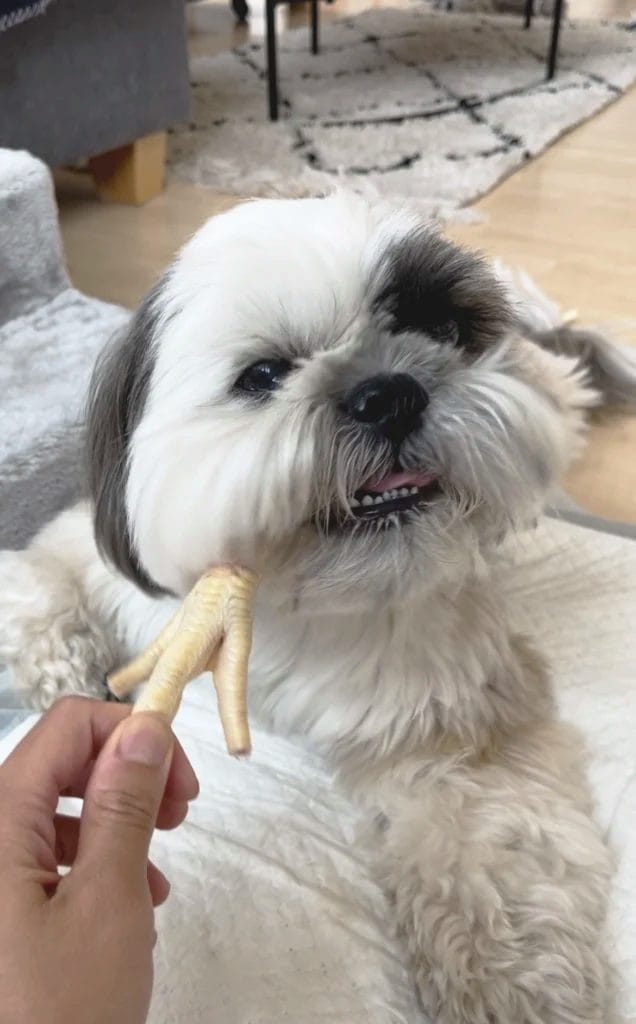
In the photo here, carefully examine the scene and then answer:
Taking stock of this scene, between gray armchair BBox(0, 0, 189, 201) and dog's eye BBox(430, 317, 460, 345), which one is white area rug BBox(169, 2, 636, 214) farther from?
dog's eye BBox(430, 317, 460, 345)

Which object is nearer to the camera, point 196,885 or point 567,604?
point 196,885

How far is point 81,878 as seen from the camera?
0.57m

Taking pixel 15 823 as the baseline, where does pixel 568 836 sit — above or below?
below

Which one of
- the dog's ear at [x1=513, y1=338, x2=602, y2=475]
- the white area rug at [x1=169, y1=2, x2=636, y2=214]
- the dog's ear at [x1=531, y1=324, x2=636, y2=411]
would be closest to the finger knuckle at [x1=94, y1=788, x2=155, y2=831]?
the dog's ear at [x1=513, y1=338, x2=602, y2=475]

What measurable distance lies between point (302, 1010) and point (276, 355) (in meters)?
0.57

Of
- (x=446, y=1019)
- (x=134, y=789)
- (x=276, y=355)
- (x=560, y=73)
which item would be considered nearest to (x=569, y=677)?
(x=446, y=1019)

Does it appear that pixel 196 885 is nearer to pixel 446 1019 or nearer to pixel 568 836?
pixel 446 1019

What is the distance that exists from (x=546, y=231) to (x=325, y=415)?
2.15 m

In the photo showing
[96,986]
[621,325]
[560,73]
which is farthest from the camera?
[560,73]

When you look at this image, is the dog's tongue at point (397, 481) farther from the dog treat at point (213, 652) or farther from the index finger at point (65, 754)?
the index finger at point (65, 754)

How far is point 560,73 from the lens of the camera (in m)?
4.03

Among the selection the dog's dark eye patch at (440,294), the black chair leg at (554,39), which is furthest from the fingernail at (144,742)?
the black chair leg at (554,39)

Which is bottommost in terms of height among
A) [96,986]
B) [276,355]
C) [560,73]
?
[560,73]

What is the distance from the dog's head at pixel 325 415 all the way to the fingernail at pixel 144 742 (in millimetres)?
218
